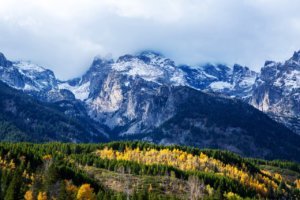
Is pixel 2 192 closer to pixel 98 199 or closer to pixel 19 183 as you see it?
pixel 19 183

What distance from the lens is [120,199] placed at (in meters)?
198

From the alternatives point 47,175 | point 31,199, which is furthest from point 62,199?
point 47,175

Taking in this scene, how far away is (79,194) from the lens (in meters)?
196

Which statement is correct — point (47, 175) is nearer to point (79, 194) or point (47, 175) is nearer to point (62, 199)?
point (79, 194)

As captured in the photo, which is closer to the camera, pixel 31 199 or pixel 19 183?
pixel 31 199

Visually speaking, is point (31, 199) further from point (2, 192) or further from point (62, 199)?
point (2, 192)

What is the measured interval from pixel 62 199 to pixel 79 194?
26630mm

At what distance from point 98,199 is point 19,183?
29834 mm

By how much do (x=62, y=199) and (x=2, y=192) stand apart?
36.4 metres

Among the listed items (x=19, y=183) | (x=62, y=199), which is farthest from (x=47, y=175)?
(x=62, y=199)

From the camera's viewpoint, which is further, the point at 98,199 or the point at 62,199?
the point at 98,199

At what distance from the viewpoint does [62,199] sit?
169 metres

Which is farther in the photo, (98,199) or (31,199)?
(98,199)

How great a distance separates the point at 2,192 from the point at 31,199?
83.7 ft
